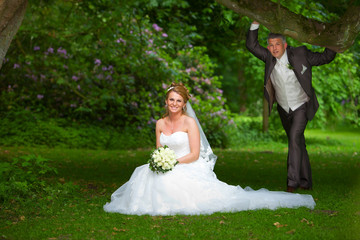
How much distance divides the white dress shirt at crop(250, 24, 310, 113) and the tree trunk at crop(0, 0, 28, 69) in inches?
130

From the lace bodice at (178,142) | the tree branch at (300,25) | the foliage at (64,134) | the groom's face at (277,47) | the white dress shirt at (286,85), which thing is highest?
the tree branch at (300,25)

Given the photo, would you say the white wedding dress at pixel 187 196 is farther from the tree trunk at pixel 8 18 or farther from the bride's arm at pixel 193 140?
the tree trunk at pixel 8 18

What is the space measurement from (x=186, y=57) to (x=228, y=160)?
6.18 m

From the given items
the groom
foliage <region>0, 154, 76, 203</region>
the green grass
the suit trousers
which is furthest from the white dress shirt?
foliage <region>0, 154, 76, 203</region>

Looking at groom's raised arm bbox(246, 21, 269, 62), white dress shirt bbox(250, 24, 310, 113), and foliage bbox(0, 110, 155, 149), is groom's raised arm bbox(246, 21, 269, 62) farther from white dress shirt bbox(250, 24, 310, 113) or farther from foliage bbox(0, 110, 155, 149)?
foliage bbox(0, 110, 155, 149)

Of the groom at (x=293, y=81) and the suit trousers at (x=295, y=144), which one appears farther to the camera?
the suit trousers at (x=295, y=144)

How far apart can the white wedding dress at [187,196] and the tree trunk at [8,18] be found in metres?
2.40

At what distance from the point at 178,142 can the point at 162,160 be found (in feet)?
1.81

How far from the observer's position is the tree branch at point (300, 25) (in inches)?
254

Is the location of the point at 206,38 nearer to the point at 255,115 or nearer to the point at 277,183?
the point at 255,115

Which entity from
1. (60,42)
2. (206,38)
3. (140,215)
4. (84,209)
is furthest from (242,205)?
(206,38)

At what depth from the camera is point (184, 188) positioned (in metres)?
6.06

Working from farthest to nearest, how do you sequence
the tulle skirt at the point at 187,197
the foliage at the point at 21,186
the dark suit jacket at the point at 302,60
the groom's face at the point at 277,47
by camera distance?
the groom's face at the point at 277,47 < the dark suit jacket at the point at 302,60 < the foliage at the point at 21,186 < the tulle skirt at the point at 187,197

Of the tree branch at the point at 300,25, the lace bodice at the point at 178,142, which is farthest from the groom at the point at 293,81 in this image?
the lace bodice at the point at 178,142
